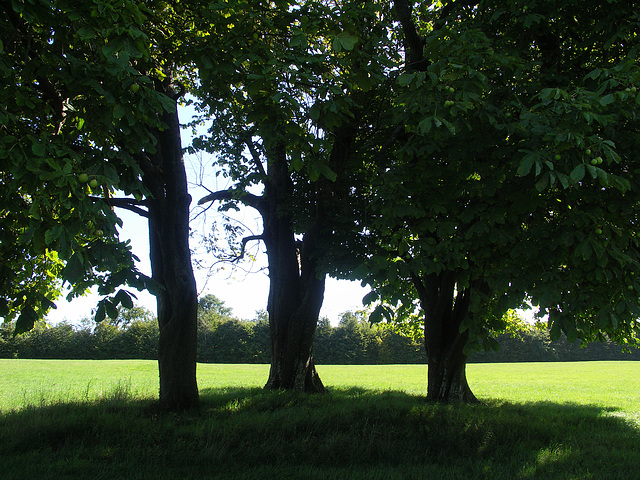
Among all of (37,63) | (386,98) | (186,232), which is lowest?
(186,232)

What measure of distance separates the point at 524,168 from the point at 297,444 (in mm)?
4489

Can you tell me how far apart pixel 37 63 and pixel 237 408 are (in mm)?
5801

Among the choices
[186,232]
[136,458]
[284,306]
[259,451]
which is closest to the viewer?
[136,458]

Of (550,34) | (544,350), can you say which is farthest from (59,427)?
(544,350)

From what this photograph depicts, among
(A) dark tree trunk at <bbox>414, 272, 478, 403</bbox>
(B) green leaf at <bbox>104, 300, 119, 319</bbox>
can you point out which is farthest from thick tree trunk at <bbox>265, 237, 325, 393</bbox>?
(B) green leaf at <bbox>104, 300, 119, 319</bbox>

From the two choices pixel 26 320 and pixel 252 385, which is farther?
pixel 252 385

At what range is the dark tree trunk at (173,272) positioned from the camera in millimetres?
7637

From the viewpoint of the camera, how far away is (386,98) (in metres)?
9.56

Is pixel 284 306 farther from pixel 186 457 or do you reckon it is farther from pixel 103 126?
pixel 103 126

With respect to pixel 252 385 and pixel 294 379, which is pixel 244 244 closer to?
pixel 294 379

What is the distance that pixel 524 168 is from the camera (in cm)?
427

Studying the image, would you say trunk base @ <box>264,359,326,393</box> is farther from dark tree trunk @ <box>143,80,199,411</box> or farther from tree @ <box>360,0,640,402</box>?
tree @ <box>360,0,640,402</box>

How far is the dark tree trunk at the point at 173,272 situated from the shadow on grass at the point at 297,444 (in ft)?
1.94

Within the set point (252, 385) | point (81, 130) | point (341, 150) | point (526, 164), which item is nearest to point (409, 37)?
point (341, 150)
